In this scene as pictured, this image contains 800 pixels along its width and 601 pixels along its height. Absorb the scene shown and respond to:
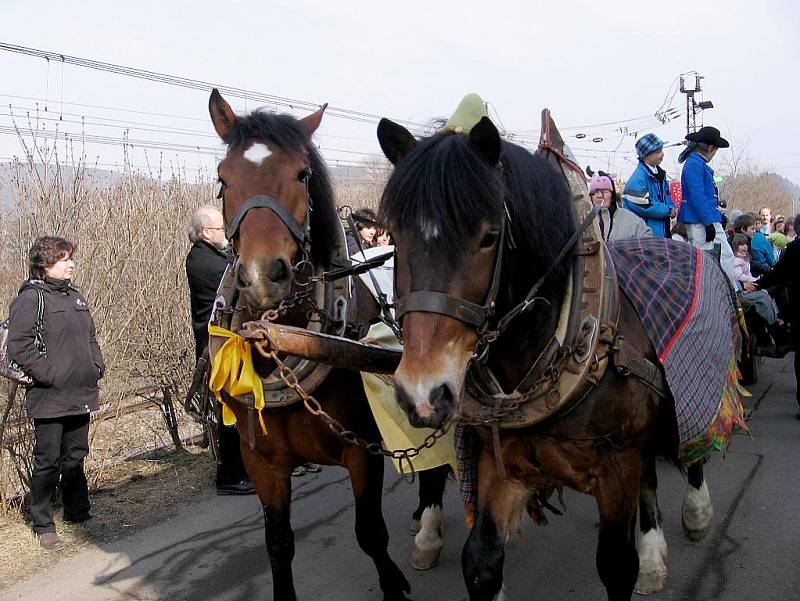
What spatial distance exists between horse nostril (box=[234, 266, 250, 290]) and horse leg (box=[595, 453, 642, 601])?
136 centimetres

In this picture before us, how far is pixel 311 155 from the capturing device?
2990 millimetres

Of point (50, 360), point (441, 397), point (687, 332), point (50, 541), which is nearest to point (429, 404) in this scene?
point (441, 397)

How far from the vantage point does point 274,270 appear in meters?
2.50

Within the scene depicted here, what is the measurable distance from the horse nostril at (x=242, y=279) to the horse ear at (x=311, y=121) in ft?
2.46

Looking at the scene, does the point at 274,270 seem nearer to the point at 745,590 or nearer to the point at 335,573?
the point at 335,573

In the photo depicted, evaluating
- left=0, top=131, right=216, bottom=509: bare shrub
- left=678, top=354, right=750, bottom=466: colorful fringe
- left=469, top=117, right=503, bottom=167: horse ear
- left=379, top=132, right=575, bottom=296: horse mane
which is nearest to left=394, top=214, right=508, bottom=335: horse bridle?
left=379, top=132, right=575, bottom=296: horse mane

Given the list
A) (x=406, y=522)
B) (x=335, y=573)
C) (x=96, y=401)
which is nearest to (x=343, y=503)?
(x=406, y=522)

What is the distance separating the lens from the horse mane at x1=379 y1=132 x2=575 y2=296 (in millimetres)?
1892

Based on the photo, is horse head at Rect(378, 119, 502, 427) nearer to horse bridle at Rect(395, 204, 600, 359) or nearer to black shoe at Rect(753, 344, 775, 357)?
horse bridle at Rect(395, 204, 600, 359)

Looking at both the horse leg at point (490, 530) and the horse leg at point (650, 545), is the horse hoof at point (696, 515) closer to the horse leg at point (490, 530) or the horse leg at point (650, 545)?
the horse leg at point (650, 545)

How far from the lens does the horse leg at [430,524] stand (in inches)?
145

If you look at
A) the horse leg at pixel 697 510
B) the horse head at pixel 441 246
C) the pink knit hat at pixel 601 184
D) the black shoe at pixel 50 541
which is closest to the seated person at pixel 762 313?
the pink knit hat at pixel 601 184

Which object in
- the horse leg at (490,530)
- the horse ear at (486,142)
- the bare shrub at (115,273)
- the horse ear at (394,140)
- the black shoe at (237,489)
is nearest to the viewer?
the horse ear at (486,142)

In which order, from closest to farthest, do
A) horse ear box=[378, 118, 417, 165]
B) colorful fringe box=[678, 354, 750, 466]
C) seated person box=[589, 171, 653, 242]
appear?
horse ear box=[378, 118, 417, 165] → colorful fringe box=[678, 354, 750, 466] → seated person box=[589, 171, 653, 242]
